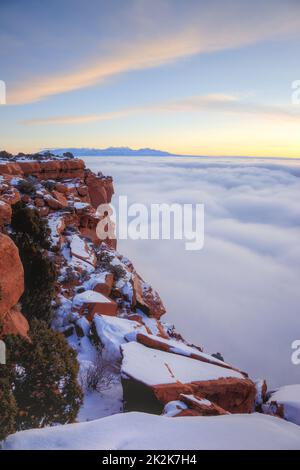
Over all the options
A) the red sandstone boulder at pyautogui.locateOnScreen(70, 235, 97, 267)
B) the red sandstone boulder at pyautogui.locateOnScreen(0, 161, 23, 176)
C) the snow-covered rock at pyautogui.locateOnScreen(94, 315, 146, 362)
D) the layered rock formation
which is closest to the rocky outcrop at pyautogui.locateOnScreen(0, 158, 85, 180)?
the red sandstone boulder at pyautogui.locateOnScreen(0, 161, 23, 176)

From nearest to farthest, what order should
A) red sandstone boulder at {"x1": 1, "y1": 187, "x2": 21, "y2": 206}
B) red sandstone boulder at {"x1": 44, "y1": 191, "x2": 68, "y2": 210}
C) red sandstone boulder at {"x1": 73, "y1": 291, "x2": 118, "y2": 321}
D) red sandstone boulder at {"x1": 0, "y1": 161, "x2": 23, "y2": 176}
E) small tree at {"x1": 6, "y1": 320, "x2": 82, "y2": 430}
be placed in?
1. small tree at {"x1": 6, "y1": 320, "x2": 82, "y2": 430}
2. red sandstone boulder at {"x1": 73, "y1": 291, "x2": 118, "y2": 321}
3. red sandstone boulder at {"x1": 1, "y1": 187, "x2": 21, "y2": 206}
4. red sandstone boulder at {"x1": 44, "y1": 191, "x2": 68, "y2": 210}
5. red sandstone boulder at {"x1": 0, "y1": 161, "x2": 23, "y2": 176}

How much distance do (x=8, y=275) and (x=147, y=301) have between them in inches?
390

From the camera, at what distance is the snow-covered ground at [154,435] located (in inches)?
188

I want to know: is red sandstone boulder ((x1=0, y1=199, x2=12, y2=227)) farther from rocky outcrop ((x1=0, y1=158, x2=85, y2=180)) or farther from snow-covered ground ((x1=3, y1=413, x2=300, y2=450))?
rocky outcrop ((x1=0, y1=158, x2=85, y2=180))

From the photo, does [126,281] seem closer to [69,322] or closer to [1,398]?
[69,322]

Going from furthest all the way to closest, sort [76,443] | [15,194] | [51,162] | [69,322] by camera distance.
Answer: [51,162], [15,194], [69,322], [76,443]

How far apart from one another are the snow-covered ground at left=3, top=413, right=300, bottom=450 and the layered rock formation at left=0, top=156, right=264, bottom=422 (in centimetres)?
96

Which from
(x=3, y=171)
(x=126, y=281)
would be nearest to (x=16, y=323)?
(x=126, y=281)

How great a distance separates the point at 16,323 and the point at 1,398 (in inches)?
82.7

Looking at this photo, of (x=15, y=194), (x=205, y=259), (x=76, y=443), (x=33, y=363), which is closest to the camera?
(x=76, y=443)

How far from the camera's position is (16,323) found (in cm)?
680

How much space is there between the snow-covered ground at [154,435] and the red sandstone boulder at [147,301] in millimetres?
8342

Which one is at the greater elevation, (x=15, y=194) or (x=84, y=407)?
(x=15, y=194)

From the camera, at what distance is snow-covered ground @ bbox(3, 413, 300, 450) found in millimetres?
4777
